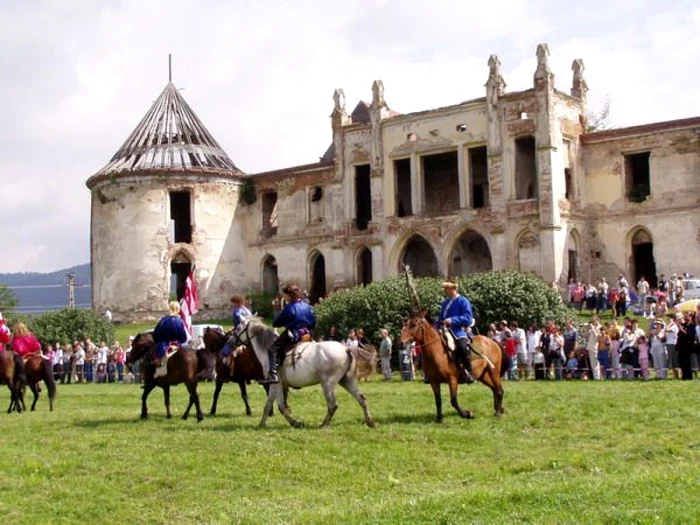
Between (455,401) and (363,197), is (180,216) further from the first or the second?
(455,401)

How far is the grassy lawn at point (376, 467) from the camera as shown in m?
10.5

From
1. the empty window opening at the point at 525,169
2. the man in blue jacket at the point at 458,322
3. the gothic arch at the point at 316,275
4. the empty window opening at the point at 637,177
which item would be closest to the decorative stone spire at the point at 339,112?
the gothic arch at the point at 316,275

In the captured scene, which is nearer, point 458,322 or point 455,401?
point 455,401

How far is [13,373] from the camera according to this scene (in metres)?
21.1

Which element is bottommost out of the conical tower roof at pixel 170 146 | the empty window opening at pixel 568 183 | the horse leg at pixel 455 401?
the horse leg at pixel 455 401

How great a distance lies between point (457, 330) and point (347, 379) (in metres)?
2.01

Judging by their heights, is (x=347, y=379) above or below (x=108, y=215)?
below

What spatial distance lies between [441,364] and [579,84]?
37.0 m

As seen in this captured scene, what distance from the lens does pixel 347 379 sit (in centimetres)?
1622

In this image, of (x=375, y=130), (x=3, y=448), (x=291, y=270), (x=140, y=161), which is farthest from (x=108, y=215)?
(x=3, y=448)

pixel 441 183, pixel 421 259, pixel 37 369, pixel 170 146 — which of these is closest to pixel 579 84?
pixel 441 183

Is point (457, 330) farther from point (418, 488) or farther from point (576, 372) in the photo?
point (576, 372)

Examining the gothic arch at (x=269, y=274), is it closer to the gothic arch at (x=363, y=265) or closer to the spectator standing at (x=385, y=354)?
the gothic arch at (x=363, y=265)

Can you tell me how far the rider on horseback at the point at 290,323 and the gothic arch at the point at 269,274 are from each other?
133ft
